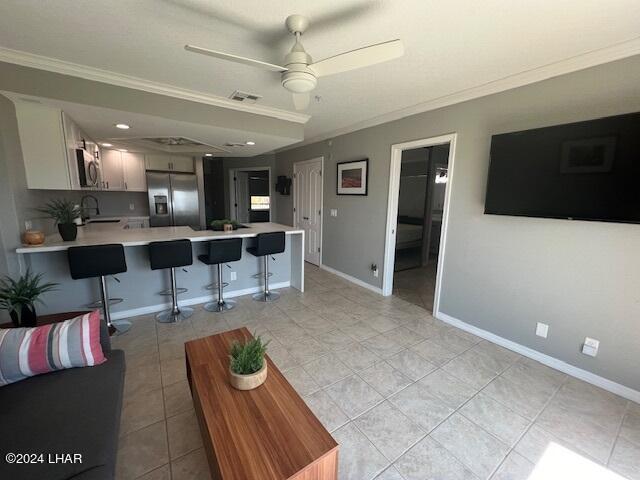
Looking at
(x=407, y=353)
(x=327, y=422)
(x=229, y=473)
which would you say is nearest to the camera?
(x=229, y=473)

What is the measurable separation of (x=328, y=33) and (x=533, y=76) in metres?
1.79

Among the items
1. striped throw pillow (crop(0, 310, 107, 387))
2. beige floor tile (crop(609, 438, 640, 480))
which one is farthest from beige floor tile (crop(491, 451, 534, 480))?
striped throw pillow (crop(0, 310, 107, 387))

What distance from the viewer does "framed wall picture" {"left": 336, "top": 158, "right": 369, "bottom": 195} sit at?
159 inches

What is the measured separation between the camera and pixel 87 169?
11.3 feet

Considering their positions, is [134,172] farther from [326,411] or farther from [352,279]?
[326,411]

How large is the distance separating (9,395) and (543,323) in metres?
3.66

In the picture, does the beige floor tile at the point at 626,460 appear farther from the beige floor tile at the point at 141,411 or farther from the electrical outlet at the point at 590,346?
the beige floor tile at the point at 141,411

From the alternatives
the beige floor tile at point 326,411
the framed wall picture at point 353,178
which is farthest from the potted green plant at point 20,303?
the framed wall picture at point 353,178

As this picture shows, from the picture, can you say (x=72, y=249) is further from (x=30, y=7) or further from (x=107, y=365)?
(x=30, y=7)

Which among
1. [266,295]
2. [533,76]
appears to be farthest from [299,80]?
[266,295]

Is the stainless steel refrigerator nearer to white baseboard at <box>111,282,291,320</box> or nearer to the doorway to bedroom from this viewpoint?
white baseboard at <box>111,282,291,320</box>

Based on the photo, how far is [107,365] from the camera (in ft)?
5.24

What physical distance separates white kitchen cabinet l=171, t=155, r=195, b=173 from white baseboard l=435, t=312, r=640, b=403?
5.47m

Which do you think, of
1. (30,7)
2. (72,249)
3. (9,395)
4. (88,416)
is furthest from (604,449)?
(30,7)
